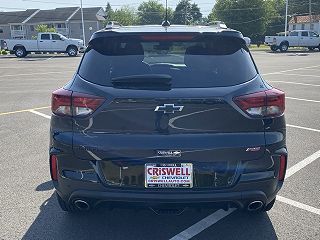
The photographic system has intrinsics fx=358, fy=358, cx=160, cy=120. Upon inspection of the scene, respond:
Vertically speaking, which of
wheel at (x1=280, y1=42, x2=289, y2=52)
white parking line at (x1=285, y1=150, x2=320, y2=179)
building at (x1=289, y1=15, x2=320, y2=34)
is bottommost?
white parking line at (x1=285, y1=150, x2=320, y2=179)

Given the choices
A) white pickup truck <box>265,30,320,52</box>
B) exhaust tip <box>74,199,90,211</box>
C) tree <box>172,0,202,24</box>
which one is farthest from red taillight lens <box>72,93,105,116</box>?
tree <box>172,0,202,24</box>

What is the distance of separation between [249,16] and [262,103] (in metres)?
65.0

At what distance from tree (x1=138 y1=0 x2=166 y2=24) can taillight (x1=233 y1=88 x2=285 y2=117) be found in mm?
114108

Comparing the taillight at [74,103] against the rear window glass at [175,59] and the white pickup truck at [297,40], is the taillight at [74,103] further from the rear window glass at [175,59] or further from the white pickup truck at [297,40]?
the white pickup truck at [297,40]

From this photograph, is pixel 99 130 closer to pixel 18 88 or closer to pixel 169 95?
pixel 169 95

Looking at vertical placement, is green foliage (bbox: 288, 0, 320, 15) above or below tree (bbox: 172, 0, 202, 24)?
below

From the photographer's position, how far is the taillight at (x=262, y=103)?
8.87 ft

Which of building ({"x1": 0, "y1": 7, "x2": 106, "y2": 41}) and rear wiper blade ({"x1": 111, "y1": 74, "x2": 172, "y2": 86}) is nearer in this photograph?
rear wiper blade ({"x1": 111, "y1": 74, "x2": 172, "y2": 86})

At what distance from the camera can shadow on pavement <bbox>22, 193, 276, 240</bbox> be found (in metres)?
3.14

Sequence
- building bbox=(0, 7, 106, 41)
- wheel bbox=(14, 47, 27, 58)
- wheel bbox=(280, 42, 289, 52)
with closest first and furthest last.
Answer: wheel bbox=(14, 47, 27, 58) → wheel bbox=(280, 42, 289, 52) → building bbox=(0, 7, 106, 41)

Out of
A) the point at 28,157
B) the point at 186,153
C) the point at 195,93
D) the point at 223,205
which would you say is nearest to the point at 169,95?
the point at 195,93

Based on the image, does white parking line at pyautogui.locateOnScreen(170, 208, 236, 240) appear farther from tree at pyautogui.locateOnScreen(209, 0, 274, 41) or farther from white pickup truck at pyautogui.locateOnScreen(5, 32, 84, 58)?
tree at pyautogui.locateOnScreen(209, 0, 274, 41)

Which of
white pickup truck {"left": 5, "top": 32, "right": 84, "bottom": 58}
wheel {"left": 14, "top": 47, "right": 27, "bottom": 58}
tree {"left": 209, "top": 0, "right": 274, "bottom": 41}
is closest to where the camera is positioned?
white pickup truck {"left": 5, "top": 32, "right": 84, "bottom": 58}

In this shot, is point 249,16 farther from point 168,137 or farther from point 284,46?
point 168,137
